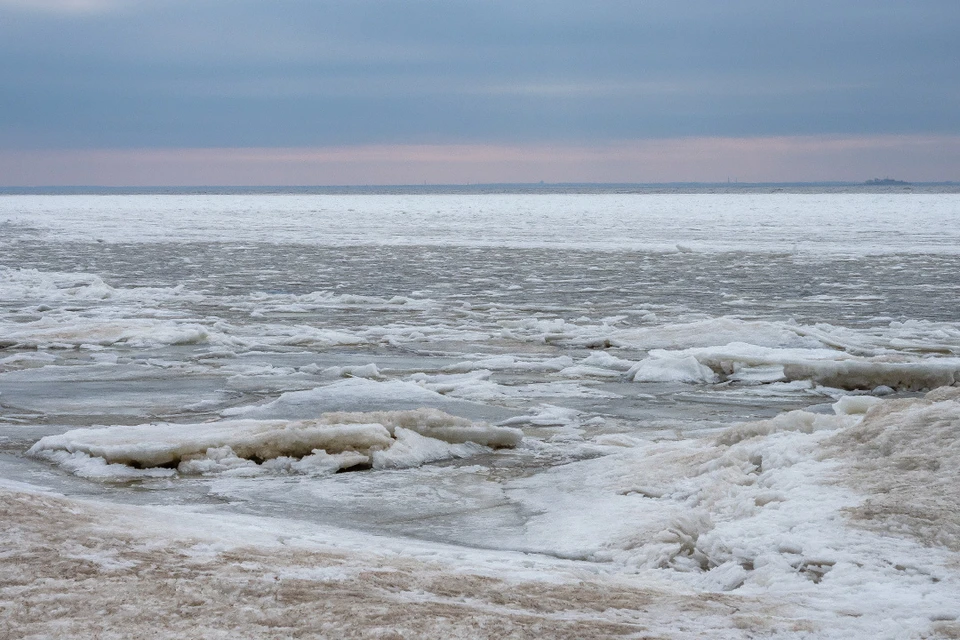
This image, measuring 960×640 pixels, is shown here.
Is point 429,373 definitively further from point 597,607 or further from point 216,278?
point 216,278

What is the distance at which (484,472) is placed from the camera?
5379 millimetres

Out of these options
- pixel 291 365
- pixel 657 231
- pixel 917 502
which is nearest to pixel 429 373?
pixel 291 365

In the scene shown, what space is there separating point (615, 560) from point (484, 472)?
5.00 ft

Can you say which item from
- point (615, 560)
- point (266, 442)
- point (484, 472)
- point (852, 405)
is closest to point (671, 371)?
point (852, 405)

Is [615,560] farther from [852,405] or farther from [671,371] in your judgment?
[671,371]

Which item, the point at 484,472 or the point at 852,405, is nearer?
the point at 484,472

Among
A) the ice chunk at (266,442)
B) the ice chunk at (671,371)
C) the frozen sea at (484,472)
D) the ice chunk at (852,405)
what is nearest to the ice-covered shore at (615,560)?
the frozen sea at (484,472)

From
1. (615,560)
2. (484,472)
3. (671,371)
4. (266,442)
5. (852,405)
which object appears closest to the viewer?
(615,560)

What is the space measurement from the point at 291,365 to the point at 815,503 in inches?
216

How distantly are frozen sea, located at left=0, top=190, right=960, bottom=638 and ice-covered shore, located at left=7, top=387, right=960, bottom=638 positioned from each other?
0.01 meters

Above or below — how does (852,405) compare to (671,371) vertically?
above

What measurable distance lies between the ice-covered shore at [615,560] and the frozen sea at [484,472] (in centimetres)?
1

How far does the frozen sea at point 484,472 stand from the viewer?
3160 mm

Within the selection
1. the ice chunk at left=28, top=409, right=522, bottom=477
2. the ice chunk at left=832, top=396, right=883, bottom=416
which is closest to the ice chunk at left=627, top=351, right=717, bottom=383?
the ice chunk at left=832, top=396, right=883, bottom=416
